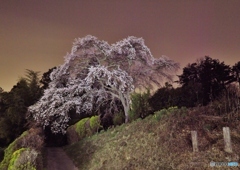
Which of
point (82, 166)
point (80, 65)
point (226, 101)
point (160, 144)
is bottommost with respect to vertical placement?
point (82, 166)

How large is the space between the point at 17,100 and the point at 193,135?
22654 mm

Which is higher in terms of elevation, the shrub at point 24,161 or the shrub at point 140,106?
the shrub at point 140,106

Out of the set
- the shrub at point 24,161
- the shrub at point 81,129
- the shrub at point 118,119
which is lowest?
the shrub at point 24,161

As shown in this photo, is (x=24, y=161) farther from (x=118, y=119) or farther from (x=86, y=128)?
(x=86, y=128)

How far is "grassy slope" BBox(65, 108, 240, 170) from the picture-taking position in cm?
815

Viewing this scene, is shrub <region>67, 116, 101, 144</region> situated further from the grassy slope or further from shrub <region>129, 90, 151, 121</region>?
the grassy slope

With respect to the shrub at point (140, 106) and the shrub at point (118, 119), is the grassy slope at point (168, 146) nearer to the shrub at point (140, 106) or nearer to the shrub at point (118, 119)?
the shrub at point (140, 106)

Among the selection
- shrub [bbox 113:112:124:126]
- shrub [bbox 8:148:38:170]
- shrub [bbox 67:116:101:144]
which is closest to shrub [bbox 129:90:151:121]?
shrub [bbox 113:112:124:126]

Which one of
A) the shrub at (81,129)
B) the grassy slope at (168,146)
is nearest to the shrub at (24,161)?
the grassy slope at (168,146)

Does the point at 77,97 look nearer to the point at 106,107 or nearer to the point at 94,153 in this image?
the point at 106,107

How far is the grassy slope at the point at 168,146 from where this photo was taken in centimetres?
815

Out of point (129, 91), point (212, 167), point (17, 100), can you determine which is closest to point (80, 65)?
point (129, 91)

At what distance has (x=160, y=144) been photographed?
1023 centimetres

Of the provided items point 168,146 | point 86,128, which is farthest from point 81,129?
point 168,146
